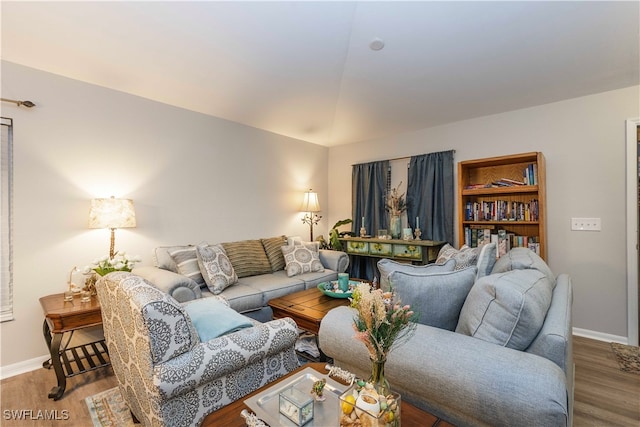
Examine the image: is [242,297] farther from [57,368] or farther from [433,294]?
[433,294]

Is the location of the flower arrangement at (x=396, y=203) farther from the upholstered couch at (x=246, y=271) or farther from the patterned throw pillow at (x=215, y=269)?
the patterned throw pillow at (x=215, y=269)

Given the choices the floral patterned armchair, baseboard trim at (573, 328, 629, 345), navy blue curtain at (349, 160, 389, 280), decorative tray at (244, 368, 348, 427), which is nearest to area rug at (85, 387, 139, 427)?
the floral patterned armchair

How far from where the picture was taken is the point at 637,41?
2246 mm

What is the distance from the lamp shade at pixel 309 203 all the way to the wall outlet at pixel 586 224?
3125mm

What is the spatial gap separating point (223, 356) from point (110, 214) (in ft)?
6.33

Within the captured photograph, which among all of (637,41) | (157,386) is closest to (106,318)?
(157,386)

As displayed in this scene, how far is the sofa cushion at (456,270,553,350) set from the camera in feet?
3.68

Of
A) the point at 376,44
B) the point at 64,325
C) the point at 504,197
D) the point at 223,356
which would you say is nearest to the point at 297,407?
the point at 223,356

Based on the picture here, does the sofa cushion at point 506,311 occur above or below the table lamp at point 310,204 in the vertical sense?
below

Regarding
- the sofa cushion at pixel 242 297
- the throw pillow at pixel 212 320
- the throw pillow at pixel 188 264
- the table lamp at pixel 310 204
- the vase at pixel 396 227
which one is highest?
the table lamp at pixel 310 204

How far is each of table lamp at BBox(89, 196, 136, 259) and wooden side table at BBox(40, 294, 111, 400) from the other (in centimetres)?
61

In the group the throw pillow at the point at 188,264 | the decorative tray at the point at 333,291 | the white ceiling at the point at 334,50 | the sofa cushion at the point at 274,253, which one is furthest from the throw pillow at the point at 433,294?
the sofa cushion at the point at 274,253

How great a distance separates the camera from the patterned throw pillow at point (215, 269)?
9.16ft

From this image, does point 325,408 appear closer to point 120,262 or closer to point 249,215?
point 120,262
